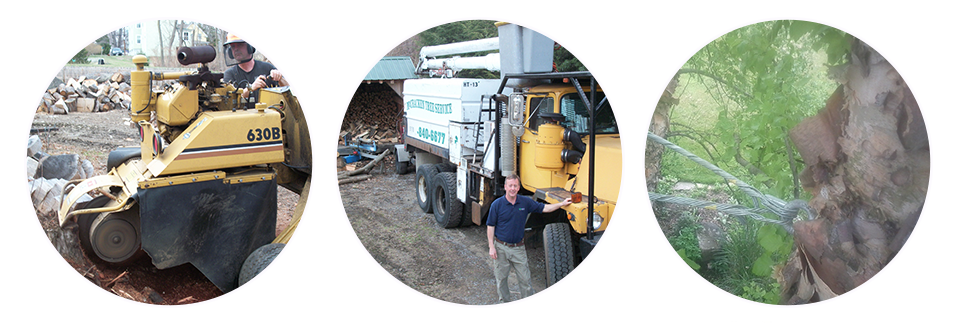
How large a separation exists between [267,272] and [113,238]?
128cm

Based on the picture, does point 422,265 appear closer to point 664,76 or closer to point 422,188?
point 422,188

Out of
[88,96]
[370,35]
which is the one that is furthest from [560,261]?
[370,35]

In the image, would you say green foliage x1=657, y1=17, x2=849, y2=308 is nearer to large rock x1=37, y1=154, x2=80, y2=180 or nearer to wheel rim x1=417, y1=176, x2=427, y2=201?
wheel rim x1=417, y1=176, x2=427, y2=201

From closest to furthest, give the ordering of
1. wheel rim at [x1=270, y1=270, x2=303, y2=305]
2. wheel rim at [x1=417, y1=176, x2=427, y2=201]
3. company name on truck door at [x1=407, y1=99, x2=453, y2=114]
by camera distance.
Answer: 1. wheel rim at [x1=270, y1=270, x2=303, y2=305]
2. company name on truck door at [x1=407, y1=99, x2=453, y2=114]
3. wheel rim at [x1=417, y1=176, x2=427, y2=201]

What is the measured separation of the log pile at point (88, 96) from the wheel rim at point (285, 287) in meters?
8.69

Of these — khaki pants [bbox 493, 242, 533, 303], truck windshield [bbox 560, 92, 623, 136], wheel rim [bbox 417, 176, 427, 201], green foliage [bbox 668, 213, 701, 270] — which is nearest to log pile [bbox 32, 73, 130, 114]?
wheel rim [bbox 417, 176, 427, 201]

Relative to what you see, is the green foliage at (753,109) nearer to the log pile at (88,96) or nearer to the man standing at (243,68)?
the man standing at (243,68)

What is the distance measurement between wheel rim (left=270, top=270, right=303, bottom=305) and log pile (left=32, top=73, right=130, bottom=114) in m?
8.69

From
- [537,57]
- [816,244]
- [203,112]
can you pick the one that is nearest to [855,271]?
[816,244]

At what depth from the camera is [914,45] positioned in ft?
15.0

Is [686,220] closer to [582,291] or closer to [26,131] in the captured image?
[582,291]

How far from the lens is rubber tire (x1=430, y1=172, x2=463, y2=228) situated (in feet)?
26.7

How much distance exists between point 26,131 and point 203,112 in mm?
1096

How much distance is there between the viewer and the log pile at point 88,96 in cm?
Result: 1132
